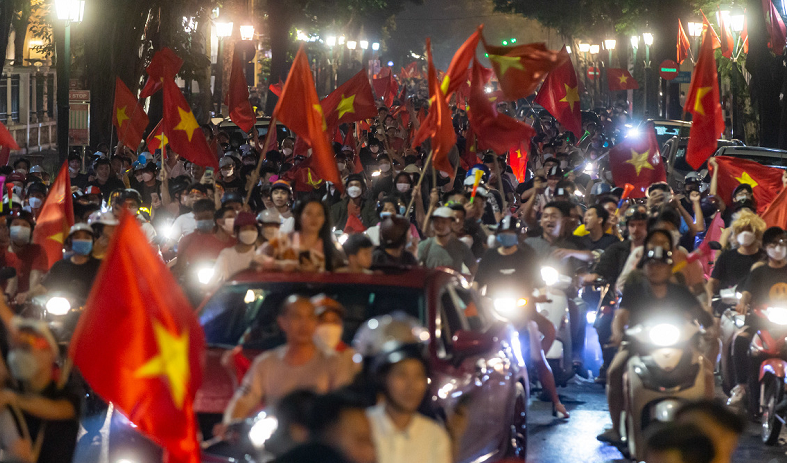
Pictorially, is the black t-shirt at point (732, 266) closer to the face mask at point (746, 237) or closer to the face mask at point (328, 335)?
the face mask at point (746, 237)

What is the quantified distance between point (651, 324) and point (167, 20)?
23.1 metres

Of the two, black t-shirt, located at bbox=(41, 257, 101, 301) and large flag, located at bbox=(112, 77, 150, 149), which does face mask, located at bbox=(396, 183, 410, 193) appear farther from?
large flag, located at bbox=(112, 77, 150, 149)

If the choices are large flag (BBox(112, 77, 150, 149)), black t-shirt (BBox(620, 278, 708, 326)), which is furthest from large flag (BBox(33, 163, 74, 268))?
large flag (BBox(112, 77, 150, 149))

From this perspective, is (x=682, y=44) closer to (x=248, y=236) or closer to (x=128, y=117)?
(x=128, y=117)

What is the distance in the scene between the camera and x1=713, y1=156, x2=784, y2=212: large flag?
1474 centimetres

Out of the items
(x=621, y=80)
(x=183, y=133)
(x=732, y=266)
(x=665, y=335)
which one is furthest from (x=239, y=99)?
(x=621, y=80)

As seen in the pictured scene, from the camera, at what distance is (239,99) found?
20625mm

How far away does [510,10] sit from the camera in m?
81.9

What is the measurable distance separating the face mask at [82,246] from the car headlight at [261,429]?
3909 millimetres

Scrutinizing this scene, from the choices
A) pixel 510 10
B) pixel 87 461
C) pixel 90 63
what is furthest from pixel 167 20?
pixel 510 10

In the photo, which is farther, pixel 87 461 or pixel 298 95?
pixel 298 95

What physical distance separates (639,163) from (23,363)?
1117 centimetres

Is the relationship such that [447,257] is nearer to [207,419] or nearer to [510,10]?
[207,419]

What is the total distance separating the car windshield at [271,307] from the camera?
672cm
